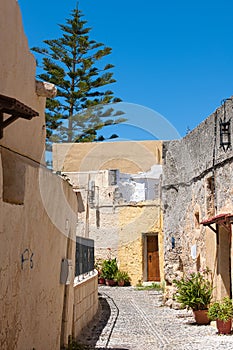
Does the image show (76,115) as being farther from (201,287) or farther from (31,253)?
(31,253)

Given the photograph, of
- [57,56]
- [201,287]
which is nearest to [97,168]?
[57,56]

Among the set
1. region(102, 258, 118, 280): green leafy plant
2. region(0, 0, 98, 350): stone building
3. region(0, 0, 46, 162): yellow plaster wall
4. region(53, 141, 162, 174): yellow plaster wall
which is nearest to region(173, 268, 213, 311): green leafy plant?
region(0, 0, 98, 350): stone building

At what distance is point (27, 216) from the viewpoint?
5.14 meters

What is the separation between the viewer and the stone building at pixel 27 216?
4602mm

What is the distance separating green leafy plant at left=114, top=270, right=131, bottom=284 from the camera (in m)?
19.8

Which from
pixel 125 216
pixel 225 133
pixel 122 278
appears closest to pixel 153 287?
pixel 122 278

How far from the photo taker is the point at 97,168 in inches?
906

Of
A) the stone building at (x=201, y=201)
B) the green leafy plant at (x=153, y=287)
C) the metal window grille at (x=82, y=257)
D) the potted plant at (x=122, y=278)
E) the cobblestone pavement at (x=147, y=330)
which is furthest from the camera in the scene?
the potted plant at (x=122, y=278)

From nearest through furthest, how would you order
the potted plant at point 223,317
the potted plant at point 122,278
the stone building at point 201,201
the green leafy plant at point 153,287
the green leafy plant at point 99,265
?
the potted plant at point 223,317
the stone building at point 201,201
the green leafy plant at point 153,287
the potted plant at point 122,278
the green leafy plant at point 99,265

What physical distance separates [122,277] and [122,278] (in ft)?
0.11

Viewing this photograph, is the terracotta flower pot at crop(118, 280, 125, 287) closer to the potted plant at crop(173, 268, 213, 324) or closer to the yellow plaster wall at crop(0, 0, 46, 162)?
the potted plant at crop(173, 268, 213, 324)

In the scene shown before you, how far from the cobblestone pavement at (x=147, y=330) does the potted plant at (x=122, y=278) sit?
5.48 m

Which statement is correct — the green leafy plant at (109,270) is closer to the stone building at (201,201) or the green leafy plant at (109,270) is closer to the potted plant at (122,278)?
the potted plant at (122,278)

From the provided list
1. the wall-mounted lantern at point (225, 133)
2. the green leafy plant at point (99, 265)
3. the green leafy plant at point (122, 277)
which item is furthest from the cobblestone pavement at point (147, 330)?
the green leafy plant at point (99, 265)
